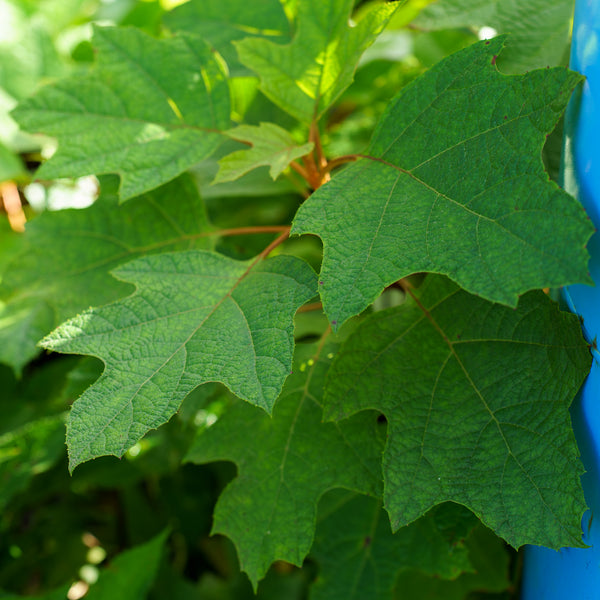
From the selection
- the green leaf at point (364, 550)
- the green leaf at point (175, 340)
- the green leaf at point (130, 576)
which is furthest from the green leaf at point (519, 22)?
the green leaf at point (130, 576)

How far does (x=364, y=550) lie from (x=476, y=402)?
1.56 ft

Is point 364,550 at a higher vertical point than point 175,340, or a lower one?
lower

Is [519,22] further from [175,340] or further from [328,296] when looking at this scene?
[175,340]

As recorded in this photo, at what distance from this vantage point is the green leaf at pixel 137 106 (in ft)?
3.34

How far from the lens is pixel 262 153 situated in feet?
3.09

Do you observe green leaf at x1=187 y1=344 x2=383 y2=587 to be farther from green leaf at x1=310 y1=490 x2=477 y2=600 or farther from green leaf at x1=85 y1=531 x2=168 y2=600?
green leaf at x1=85 y1=531 x2=168 y2=600

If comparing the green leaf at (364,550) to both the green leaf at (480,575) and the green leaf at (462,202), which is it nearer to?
the green leaf at (480,575)

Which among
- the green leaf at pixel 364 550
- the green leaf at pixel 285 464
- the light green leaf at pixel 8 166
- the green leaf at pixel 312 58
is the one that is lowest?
the green leaf at pixel 364 550

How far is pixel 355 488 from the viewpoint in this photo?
893 millimetres

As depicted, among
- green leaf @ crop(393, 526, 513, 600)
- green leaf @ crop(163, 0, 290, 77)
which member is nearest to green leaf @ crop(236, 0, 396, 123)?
green leaf @ crop(163, 0, 290, 77)

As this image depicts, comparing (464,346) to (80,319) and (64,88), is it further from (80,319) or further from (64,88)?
(64,88)

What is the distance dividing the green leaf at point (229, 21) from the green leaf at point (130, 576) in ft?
3.64

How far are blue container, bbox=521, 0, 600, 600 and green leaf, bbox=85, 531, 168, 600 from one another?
82cm

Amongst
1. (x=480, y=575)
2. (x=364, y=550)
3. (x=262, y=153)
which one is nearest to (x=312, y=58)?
(x=262, y=153)
